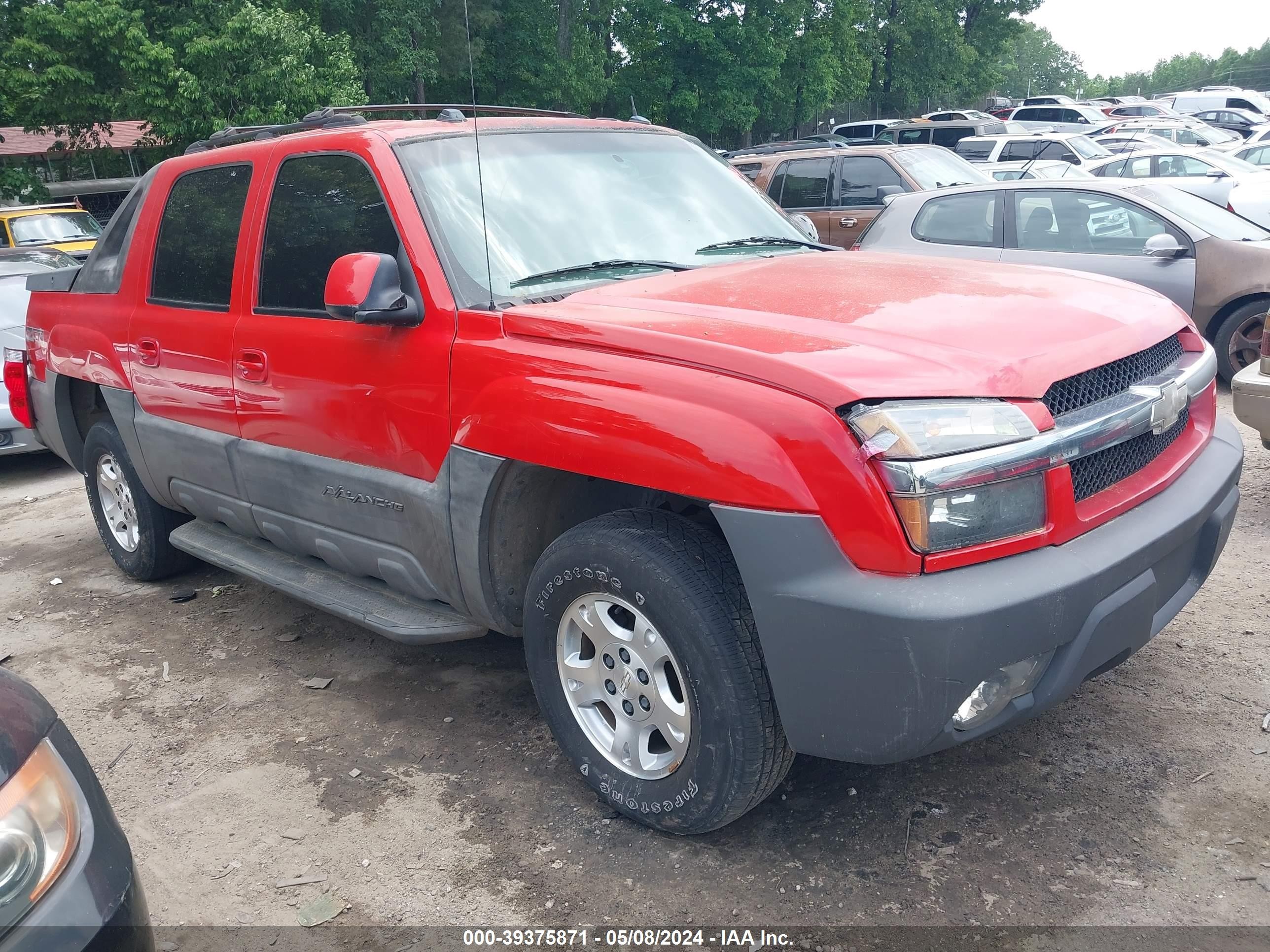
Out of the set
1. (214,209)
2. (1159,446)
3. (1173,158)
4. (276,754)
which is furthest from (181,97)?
(1159,446)

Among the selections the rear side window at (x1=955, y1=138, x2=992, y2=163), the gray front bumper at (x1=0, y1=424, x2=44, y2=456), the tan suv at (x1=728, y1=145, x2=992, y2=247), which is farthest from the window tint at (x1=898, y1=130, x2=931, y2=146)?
the gray front bumper at (x1=0, y1=424, x2=44, y2=456)

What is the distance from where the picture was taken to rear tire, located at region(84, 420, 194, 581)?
509cm

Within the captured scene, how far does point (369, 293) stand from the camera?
124 inches

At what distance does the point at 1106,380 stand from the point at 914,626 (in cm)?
99

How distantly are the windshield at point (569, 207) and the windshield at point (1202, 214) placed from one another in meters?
4.91

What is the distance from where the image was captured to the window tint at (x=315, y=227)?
3527mm

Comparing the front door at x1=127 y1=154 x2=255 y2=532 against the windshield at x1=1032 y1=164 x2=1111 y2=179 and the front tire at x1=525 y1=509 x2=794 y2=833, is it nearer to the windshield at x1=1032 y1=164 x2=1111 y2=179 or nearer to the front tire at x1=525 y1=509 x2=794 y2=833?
the front tire at x1=525 y1=509 x2=794 y2=833

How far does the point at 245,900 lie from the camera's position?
2.89m

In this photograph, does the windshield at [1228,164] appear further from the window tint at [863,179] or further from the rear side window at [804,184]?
the rear side window at [804,184]

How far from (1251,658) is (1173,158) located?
42.3 ft

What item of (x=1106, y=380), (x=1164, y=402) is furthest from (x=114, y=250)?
(x=1164, y=402)

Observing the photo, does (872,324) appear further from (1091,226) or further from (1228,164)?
(1228,164)

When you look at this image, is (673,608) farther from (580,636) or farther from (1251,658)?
(1251,658)

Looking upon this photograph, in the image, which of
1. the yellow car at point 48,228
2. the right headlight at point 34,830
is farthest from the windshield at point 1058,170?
the yellow car at point 48,228
